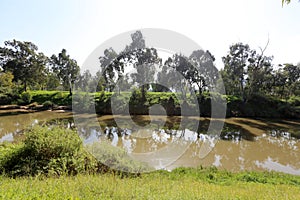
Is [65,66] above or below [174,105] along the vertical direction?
above

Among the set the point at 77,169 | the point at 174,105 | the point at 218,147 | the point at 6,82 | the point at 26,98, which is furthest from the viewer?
the point at 6,82

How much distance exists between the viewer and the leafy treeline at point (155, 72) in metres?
16.6

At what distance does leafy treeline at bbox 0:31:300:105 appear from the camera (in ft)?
54.4

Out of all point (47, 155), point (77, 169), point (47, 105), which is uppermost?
point (47, 105)

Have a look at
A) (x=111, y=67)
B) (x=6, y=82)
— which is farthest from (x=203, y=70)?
(x=6, y=82)

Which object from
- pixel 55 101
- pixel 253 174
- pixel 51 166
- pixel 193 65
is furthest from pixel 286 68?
pixel 51 166

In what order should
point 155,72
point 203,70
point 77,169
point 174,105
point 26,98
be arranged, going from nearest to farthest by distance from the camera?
point 77,169, point 155,72, point 174,105, point 203,70, point 26,98

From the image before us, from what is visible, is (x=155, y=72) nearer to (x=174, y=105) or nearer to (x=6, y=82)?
(x=174, y=105)

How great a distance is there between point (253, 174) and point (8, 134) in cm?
1197

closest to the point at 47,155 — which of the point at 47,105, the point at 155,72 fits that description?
the point at 155,72

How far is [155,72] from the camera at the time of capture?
16.9 m

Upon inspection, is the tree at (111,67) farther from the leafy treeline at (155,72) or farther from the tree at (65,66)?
the tree at (65,66)

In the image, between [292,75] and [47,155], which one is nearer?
[47,155]

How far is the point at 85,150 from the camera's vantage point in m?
5.16
